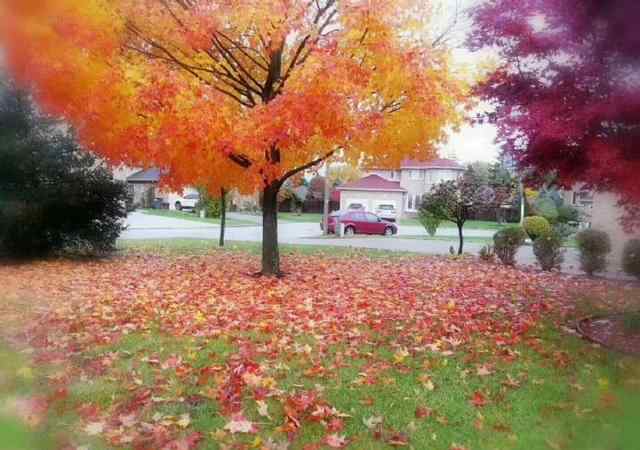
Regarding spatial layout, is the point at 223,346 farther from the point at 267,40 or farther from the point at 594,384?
the point at 267,40

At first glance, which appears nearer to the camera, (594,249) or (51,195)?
(51,195)

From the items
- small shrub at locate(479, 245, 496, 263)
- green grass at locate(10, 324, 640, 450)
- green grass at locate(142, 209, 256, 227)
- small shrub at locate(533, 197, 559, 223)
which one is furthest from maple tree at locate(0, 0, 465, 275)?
green grass at locate(142, 209, 256, 227)

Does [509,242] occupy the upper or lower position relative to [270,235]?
lower

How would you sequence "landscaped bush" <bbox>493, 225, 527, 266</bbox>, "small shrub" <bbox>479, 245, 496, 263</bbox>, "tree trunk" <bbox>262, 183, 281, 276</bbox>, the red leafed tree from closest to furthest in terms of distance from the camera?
the red leafed tree
"tree trunk" <bbox>262, 183, 281, 276</bbox>
"landscaped bush" <bbox>493, 225, 527, 266</bbox>
"small shrub" <bbox>479, 245, 496, 263</bbox>

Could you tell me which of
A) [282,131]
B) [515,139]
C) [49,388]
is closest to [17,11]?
[49,388]

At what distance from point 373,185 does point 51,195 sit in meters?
19.7

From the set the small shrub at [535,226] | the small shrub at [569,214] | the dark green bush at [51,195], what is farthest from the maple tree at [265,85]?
the small shrub at [569,214]

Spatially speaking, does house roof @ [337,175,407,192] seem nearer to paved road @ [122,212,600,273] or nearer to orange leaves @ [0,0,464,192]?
paved road @ [122,212,600,273]

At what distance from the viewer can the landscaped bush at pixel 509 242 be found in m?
9.53

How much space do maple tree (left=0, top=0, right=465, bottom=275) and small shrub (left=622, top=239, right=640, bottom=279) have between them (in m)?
3.49

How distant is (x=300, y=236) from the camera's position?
1623 centimetres

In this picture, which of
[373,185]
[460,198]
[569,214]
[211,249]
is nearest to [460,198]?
[460,198]

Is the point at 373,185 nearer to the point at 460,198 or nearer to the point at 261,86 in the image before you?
the point at 460,198

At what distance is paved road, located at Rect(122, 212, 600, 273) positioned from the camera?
12.5m
